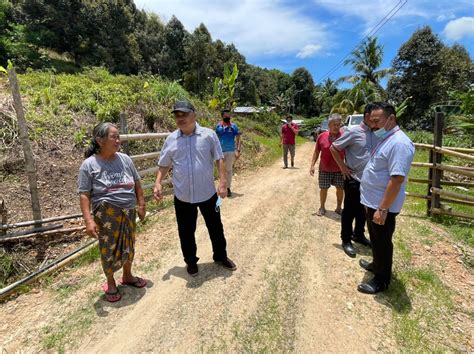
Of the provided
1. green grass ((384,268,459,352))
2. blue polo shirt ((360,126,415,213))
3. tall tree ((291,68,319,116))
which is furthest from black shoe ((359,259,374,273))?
tall tree ((291,68,319,116))

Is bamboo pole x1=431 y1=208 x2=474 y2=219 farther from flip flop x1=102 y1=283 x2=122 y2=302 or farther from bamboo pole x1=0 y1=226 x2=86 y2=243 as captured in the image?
bamboo pole x1=0 y1=226 x2=86 y2=243

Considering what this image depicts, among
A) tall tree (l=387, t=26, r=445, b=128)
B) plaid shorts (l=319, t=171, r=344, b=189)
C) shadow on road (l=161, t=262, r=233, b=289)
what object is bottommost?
shadow on road (l=161, t=262, r=233, b=289)

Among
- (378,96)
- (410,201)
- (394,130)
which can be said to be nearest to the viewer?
(394,130)

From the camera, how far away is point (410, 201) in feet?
23.4

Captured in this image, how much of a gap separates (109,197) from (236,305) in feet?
5.42

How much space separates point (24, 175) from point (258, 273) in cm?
476

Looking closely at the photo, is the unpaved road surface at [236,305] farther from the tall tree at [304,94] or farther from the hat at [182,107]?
the tall tree at [304,94]

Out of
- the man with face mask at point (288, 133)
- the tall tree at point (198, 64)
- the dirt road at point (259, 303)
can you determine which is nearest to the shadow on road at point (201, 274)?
the dirt road at point (259, 303)

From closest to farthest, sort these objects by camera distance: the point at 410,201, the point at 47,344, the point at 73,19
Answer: the point at 47,344, the point at 410,201, the point at 73,19

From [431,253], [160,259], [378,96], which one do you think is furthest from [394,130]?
[378,96]

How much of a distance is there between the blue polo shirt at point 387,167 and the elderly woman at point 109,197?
2.43m

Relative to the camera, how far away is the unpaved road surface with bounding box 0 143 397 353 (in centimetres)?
272

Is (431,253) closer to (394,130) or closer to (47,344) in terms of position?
(394,130)

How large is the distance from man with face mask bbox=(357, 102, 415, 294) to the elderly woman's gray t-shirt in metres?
2.46
